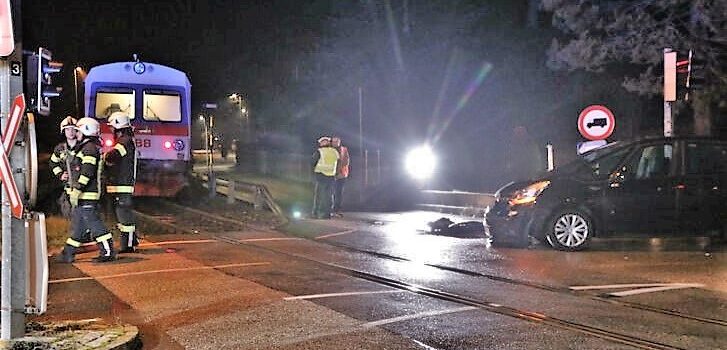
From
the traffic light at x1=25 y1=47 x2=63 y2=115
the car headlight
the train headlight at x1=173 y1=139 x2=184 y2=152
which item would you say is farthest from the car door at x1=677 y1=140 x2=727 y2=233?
the train headlight at x1=173 y1=139 x2=184 y2=152

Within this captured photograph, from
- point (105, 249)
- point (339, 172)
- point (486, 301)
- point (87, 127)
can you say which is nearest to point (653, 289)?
point (486, 301)

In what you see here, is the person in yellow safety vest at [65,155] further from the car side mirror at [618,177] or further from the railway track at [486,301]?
the car side mirror at [618,177]

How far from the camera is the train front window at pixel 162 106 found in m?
19.9

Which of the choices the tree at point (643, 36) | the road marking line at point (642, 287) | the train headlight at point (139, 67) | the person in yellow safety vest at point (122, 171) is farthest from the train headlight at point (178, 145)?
the road marking line at point (642, 287)

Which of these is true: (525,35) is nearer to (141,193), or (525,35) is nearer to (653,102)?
(653,102)

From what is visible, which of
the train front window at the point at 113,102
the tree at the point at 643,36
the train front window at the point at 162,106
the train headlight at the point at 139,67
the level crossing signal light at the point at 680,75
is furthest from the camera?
the train front window at the point at 162,106

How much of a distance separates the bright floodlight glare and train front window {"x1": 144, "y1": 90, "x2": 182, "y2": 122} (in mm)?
6115

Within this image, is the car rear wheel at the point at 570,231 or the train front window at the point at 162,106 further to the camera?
the train front window at the point at 162,106

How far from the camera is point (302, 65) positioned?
31.4m

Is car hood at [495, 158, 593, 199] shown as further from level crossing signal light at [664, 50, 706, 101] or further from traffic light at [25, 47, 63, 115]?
traffic light at [25, 47, 63, 115]

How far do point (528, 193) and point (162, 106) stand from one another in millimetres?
11297

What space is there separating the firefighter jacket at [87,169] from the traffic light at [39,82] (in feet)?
12.9

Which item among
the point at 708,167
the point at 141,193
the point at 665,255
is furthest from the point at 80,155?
the point at 141,193

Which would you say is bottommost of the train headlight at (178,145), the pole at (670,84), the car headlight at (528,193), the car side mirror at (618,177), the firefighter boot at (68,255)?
the firefighter boot at (68,255)
